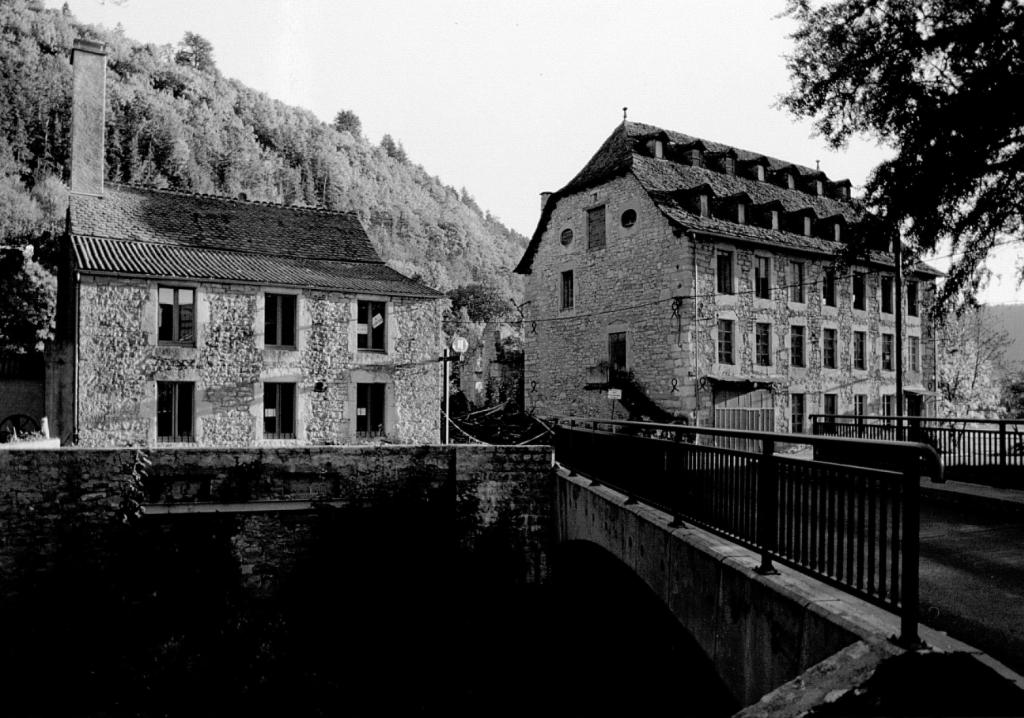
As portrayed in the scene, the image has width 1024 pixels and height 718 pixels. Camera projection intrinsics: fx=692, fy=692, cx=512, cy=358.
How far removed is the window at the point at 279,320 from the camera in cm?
1925

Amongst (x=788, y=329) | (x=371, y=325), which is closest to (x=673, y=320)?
(x=788, y=329)

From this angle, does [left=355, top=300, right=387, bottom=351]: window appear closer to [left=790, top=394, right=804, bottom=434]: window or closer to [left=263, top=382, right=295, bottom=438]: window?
[left=263, top=382, right=295, bottom=438]: window

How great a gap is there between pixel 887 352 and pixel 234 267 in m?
24.0

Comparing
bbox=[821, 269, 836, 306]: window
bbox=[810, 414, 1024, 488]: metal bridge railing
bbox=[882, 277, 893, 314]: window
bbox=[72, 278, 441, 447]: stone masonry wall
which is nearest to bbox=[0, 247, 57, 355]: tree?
bbox=[72, 278, 441, 447]: stone masonry wall

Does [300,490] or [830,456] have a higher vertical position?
[830,456]

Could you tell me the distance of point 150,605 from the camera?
12.0m

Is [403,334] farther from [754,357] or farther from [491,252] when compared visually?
[491,252]

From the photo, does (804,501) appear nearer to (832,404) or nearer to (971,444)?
(971,444)

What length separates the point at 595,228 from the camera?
82.1ft

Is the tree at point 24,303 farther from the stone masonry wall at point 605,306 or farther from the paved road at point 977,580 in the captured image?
the paved road at point 977,580

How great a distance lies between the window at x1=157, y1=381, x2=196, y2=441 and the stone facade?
12.7 meters

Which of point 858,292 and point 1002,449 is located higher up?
point 858,292

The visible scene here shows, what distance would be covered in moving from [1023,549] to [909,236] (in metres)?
6.61

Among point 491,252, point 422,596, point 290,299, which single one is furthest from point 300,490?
point 491,252
